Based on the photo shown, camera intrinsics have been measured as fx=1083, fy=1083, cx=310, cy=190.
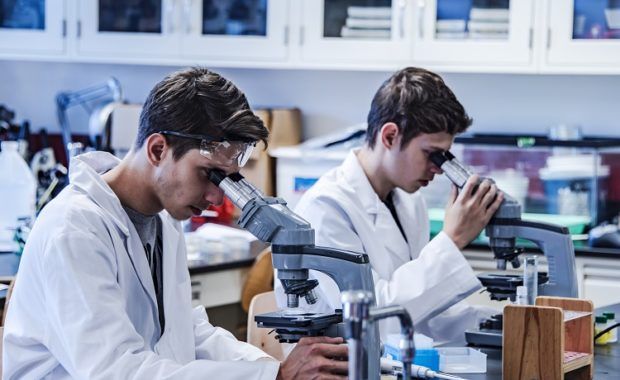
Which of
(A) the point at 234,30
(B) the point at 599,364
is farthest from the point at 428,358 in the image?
(A) the point at 234,30

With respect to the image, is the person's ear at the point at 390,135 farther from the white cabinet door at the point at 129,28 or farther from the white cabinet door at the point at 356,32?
the white cabinet door at the point at 129,28

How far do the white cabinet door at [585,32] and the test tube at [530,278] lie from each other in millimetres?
2049

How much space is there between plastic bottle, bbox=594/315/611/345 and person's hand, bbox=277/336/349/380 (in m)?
0.95

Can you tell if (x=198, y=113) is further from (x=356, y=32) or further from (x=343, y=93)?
(x=343, y=93)

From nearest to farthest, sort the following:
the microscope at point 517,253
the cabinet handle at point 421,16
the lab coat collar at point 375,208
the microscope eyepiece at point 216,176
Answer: the microscope eyepiece at point 216,176
the microscope at point 517,253
the lab coat collar at point 375,208
the cabinet handle at point 421,16

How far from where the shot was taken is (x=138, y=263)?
2.12m

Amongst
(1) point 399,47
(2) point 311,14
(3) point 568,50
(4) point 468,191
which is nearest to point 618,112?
(3) point 568,50

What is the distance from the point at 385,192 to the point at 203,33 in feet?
6.90

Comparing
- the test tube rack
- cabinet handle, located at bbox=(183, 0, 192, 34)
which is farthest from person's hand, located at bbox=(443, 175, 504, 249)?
cabinet handle, located at bbox=(183, 0, 192, 34)

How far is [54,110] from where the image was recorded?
536 cm

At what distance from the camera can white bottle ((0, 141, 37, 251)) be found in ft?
13.6

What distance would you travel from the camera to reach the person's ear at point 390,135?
2.79m

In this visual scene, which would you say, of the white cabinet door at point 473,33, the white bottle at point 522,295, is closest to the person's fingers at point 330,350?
the white bottle at point 522,295

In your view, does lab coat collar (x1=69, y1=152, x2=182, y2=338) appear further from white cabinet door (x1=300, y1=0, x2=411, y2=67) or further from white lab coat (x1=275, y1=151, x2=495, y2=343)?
white cabinet door (x1=300, y1=0, x2=411, y2=67)
